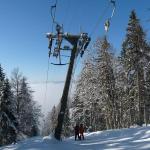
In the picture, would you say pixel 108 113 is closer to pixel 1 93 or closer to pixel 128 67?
pixel 128 67

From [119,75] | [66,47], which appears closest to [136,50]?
[119,75]

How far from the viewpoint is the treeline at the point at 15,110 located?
152 ft

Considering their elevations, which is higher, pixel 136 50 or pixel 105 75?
pixel 136 50

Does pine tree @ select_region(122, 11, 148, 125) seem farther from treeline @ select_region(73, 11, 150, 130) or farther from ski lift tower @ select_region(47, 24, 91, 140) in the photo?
ski lift tower @ select_region(47, 24, 91, 140)

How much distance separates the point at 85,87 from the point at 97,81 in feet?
9.40

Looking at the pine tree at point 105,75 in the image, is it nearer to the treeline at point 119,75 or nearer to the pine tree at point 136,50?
the treeline at point 119,75

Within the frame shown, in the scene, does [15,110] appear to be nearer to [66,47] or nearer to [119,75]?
[119,75]

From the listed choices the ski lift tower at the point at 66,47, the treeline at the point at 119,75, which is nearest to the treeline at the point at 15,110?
the treeline at the point at 119,75

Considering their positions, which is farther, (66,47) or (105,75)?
(105,75)

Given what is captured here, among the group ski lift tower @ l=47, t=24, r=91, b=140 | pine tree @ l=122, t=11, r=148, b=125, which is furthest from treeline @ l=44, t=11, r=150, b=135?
ski lift tower @ l=47, t=24, r=91, b=140

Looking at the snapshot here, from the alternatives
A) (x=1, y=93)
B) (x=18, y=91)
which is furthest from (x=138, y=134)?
(x=18, y=91)

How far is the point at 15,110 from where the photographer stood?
188 ft

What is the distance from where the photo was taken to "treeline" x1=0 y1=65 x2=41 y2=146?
4619 cm

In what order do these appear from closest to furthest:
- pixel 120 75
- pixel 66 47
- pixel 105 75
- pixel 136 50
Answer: pixel 66 47 < pixel 136 50 < pixel 105 75 < pixel 120 75
